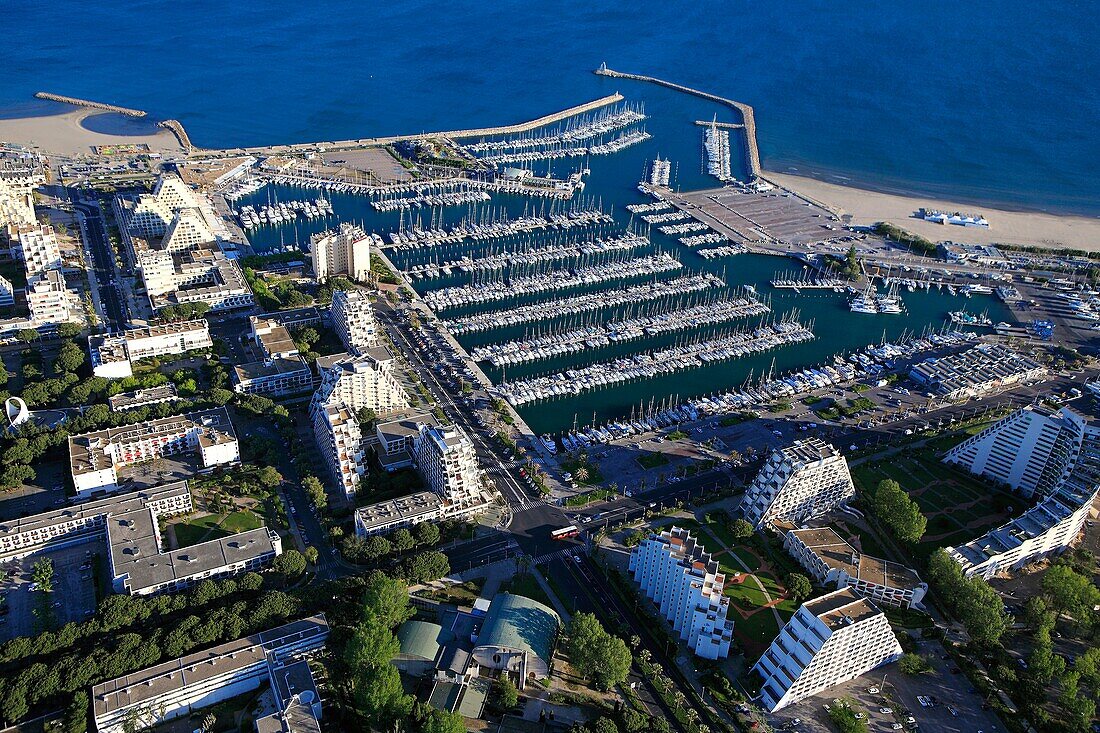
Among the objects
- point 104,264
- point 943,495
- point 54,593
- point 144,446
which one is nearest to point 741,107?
point 943,495

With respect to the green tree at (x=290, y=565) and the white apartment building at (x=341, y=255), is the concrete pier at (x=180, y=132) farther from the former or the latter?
the green tree at (x=290, y=565)

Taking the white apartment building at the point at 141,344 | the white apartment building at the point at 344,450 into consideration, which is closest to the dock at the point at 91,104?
the white apartment building at the point at 141,344

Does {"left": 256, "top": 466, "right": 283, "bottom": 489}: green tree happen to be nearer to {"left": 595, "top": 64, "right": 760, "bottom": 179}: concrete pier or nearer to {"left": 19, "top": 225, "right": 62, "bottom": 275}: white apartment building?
{"left": 19, "top": 225, "right": 62, "bottom": 275}: white apartment building

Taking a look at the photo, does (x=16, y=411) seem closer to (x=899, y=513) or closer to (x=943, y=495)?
(x=899, y=513)

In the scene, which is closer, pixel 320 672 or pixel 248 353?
pixel 320 672

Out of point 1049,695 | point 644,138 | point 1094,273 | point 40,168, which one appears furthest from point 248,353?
point 1094,273

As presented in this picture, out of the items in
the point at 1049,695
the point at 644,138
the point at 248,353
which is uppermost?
the point at 644,138

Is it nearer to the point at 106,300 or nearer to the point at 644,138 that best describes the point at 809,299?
the point at 644,138
